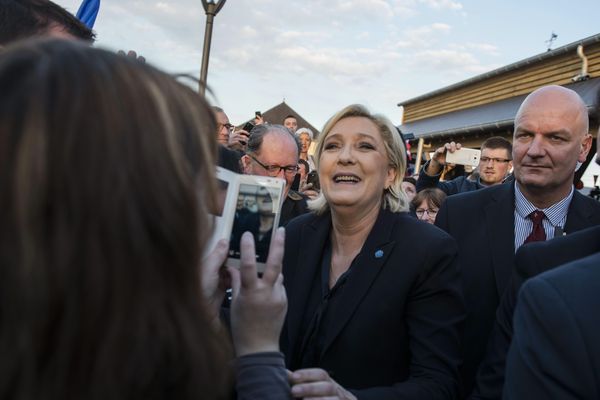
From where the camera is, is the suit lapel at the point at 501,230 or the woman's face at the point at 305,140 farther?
the woman's face at the point at 305,140

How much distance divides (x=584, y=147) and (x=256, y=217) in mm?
2453

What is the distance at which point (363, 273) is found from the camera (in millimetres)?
2213

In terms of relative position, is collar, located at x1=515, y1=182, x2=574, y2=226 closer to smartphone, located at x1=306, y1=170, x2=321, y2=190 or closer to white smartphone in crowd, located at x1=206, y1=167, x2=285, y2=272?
white smartphone in crowd, located at x1=206, y1=167, x2=285, y2=272

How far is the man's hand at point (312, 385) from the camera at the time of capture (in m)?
1.48

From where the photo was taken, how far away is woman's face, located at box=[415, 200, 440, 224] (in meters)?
5.02

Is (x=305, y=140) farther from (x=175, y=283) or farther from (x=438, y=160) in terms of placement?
(x=175, y=283)

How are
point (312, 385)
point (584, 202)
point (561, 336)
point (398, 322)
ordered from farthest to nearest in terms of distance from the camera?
point (584, 202)
point (398, 322)
point (312, 385)
point (561, 336)

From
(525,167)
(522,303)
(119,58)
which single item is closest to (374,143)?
(525,167)

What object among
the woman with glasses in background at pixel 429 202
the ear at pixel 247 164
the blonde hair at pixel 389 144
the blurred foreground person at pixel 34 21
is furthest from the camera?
the woman with glasses in background at pixel 429 202

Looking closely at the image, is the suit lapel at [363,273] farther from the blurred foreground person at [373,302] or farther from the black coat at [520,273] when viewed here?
the black coat at [520,273]

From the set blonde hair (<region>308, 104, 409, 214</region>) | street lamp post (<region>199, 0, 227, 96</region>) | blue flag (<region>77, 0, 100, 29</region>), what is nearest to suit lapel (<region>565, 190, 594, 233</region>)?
blonde hair (<region>308, 104, 409, 214</region>)

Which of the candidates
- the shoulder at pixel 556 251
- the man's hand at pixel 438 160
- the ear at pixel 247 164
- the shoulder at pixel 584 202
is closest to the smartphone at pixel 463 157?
the man's hand at pixel 438 160

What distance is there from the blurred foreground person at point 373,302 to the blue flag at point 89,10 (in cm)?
292

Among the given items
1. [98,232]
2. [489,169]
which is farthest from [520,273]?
[489,169]
